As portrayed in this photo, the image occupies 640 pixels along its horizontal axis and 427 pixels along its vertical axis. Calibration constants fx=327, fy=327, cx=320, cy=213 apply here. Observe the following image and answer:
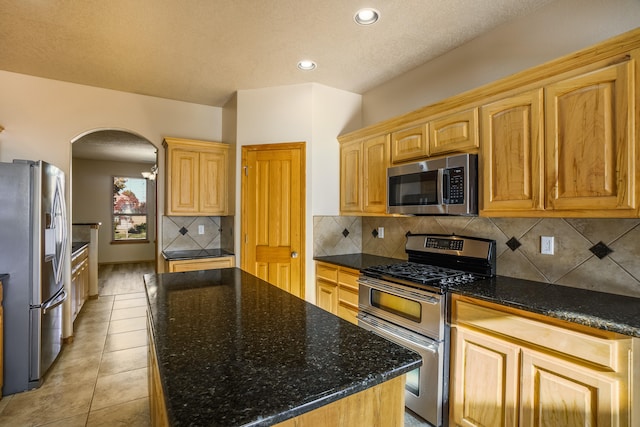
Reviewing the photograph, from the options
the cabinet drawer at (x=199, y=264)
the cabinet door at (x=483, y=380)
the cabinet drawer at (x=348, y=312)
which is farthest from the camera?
the cabinet drawer at (x=199, y=264)

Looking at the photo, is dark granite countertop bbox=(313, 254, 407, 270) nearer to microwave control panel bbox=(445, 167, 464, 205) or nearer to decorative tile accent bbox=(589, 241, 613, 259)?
microwave control panel bbox=(445, 167, 464, 205)

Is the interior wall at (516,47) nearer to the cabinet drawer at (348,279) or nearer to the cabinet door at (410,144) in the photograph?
the cabinet door at (410,144)

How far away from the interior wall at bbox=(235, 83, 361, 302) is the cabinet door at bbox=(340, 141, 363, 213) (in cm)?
9

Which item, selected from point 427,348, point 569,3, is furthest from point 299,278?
point 569,3

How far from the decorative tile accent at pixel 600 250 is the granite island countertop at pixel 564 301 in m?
0.21

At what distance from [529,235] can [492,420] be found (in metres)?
1.15

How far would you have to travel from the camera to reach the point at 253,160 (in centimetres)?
353

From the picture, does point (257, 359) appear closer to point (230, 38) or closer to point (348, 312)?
point (348, 312)

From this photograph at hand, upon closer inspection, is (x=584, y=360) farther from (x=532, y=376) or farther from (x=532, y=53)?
(x=532, y=53)

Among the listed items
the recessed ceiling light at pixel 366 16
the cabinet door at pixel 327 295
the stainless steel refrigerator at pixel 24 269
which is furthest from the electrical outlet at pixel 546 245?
the stainless steel refrigerator at pixel 24 269

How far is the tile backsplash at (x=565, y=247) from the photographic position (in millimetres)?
1755

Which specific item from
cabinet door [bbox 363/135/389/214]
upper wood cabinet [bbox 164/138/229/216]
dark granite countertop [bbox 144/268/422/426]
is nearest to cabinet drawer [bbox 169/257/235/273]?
upper wood cabinet [bbox 164/138/229/216]

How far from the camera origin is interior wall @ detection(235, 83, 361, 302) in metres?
3.40

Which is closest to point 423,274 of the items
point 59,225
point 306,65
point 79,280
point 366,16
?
point 366,16
